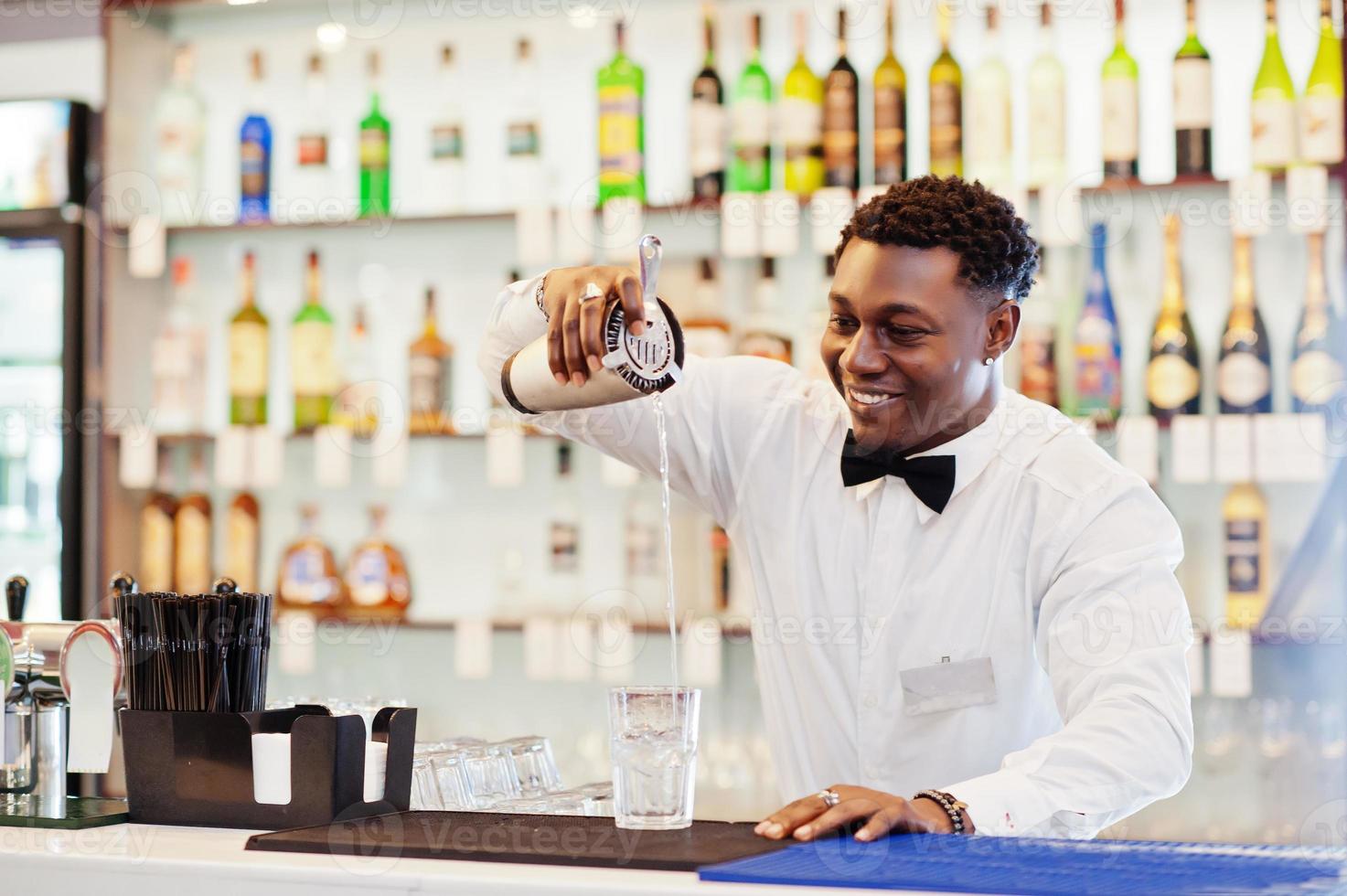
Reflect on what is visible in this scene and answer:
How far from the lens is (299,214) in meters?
3.38

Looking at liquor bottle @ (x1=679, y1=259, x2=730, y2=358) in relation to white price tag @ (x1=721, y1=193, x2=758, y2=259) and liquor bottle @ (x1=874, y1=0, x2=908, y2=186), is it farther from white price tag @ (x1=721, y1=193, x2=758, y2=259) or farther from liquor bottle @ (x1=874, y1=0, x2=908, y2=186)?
liquor bottle @ (x1=874, y1=0, x2=908, y2=186)

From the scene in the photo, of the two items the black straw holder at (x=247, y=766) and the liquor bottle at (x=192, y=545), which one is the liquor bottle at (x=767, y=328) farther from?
the black straw holder at (x=247, y=766)

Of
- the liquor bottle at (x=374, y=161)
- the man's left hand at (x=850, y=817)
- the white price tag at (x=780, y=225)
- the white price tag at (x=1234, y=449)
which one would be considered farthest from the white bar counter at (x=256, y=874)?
the liquor bottle at (x=374, y=161)

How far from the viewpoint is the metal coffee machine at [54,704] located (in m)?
1.55

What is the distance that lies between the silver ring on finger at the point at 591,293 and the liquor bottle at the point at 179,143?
7.29 feet

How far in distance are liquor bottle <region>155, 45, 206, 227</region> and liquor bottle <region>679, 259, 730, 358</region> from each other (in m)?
1.16

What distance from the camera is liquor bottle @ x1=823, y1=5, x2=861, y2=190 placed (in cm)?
301

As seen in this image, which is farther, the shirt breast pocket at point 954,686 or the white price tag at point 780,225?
the white price tag at point 780,225

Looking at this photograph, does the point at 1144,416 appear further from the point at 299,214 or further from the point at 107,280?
the point at 107,280

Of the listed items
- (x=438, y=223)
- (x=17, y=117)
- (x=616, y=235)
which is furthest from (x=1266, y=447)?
(x=17, y=117)

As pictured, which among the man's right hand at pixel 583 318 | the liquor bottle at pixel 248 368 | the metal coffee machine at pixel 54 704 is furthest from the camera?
the liquor bottle at pixel 248 368

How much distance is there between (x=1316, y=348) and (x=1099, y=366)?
40cm

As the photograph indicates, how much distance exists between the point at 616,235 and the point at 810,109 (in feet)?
1.54

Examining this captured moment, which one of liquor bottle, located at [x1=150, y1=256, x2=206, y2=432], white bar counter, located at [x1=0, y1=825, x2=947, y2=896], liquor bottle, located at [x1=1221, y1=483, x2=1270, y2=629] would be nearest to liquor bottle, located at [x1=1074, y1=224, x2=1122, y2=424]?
liquor bottle, located at [x1=1221, y1=483, x2=1270, y2=629]
